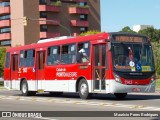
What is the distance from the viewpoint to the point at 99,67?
885 inches

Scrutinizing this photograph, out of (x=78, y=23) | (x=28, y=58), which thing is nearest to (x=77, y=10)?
(x=78, y=23)

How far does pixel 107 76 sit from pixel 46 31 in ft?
242

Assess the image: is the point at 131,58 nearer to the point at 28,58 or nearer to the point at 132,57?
the point at 132,57

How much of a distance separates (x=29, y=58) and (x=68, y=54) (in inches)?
193

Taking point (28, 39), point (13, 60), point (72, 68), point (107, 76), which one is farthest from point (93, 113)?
point (28, 39)

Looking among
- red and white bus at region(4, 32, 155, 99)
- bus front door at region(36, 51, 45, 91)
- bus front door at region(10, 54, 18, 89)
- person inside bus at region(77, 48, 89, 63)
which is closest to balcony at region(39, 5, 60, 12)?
bus front door at region(10, 54, 18, 89)

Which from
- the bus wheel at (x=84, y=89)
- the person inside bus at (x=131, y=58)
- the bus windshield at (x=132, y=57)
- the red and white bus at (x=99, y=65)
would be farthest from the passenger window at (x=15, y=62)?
the person inside bus at (x=131, y=58)

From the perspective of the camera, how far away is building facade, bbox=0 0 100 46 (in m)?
93.9

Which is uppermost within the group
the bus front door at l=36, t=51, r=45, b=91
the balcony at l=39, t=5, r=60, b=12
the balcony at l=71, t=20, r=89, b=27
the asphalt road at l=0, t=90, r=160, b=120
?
the balcony at l=39, t=5, r=60, b=12

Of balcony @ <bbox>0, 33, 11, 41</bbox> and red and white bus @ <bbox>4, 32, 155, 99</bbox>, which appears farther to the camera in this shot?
balcony @ <bbox>0, 33, 11, 41</bbox>

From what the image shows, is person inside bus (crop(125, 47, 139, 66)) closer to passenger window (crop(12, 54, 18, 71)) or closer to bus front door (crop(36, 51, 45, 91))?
bus front door (crop(36, 51, 45, 91))

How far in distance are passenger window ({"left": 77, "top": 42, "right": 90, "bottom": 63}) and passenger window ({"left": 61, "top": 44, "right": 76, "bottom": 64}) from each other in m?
0.46

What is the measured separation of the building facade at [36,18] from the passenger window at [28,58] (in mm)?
62295

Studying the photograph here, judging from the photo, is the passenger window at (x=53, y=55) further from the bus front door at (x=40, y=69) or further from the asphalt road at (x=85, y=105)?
the asphalt road at (x=85, y=105)
